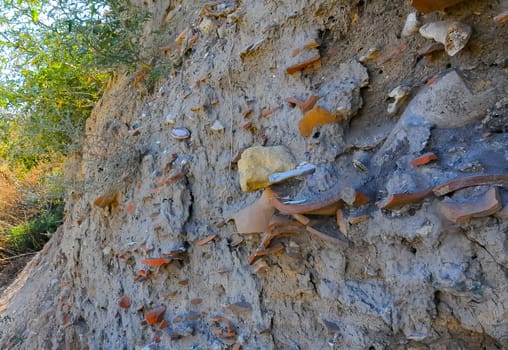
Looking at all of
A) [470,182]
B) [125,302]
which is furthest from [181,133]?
[470,182]

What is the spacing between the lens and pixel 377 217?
148cm

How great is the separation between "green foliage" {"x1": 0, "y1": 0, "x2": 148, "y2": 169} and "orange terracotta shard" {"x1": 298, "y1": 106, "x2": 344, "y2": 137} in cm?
163

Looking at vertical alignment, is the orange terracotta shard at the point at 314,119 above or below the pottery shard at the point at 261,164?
above

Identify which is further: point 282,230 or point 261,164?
point 261,164

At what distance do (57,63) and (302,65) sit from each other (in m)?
2.58

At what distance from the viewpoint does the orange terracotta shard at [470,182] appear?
A: 3.94ft

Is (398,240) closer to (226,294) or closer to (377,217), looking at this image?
(377,217)

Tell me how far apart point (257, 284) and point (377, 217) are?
71 centimetres

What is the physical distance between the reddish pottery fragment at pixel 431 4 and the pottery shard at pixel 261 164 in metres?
0.79

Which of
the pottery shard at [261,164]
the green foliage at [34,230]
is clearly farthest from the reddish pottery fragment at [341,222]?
the green foliage at [34,230]

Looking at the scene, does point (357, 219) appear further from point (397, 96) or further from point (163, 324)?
point (163, 324)

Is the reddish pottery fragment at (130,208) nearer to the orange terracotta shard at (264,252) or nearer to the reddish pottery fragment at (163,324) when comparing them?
the reddish pottery fragment at (163,324)

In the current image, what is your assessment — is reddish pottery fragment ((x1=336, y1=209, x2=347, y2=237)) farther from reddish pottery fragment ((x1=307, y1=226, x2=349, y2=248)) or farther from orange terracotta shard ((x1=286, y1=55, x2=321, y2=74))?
orange terracotta shard ((x1=286, y1=55, x2=321, y2=74))

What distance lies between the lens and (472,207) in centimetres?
121
